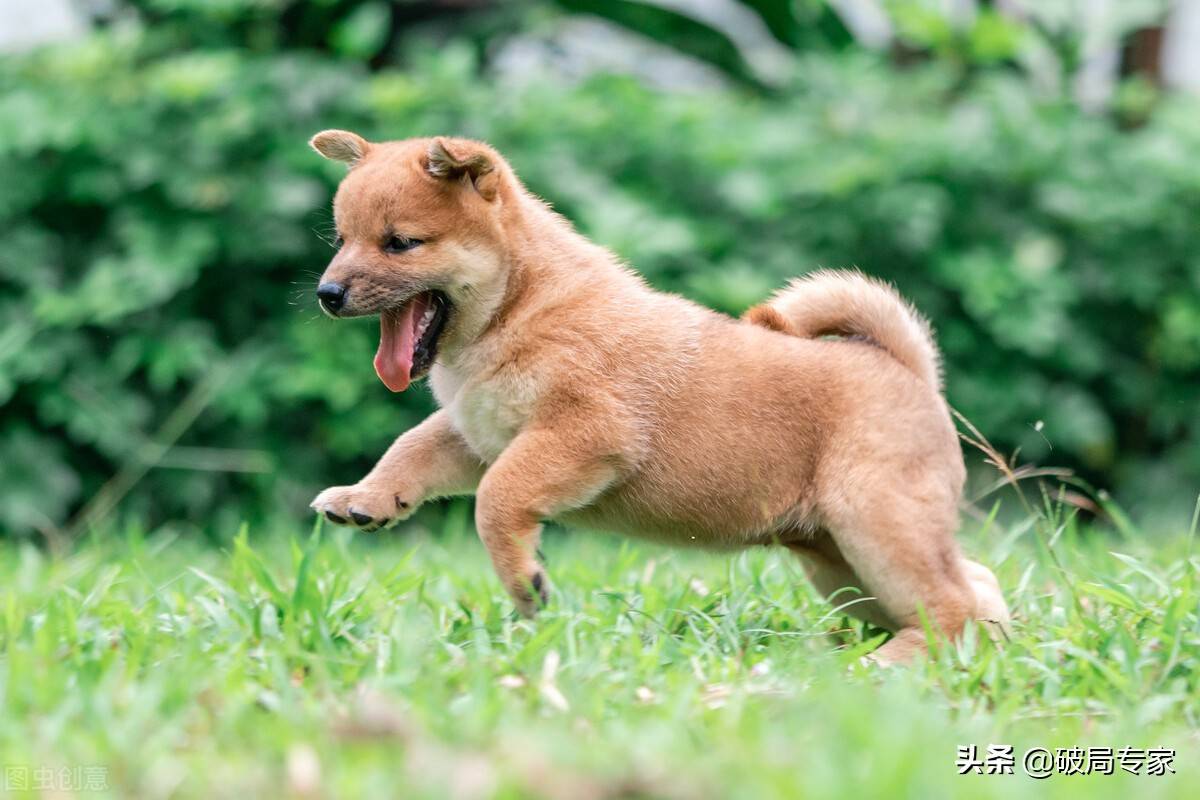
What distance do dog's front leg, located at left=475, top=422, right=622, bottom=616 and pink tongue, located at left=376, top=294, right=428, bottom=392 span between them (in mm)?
389

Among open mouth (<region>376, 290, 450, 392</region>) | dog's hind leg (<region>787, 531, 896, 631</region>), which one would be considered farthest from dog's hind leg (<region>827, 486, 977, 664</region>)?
open mouth (<region>376, 290, 450, 392</region>)

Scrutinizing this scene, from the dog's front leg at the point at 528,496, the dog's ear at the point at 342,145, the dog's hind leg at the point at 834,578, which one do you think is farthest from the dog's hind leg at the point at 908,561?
the dog's ear at the point at 342,145

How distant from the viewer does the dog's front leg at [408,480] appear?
13.6 feet

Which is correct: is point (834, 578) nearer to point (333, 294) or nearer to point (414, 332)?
point (414, 332)

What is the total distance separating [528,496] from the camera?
12.7 ft

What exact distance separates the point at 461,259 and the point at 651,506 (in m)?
0.88

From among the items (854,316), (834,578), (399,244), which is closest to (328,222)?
(399,244)

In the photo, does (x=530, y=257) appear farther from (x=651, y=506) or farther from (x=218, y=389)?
(x=218, y=389)

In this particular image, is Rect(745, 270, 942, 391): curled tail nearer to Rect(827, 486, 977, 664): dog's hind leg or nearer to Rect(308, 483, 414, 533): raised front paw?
Rect(827, 486, 977, 664): dog's hind leg

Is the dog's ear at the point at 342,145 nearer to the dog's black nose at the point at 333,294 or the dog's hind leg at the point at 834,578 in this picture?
the dog's black nose at the point at 333,294

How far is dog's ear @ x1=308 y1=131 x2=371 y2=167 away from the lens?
4.52m

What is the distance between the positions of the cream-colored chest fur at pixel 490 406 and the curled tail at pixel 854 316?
857 mm

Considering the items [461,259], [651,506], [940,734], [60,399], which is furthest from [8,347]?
[940,734]

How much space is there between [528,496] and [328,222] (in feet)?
12.4
